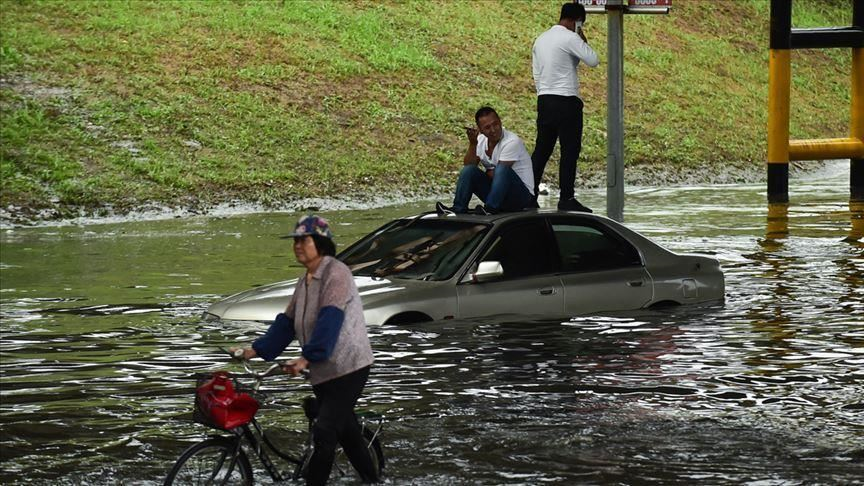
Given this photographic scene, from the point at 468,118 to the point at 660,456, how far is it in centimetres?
2539

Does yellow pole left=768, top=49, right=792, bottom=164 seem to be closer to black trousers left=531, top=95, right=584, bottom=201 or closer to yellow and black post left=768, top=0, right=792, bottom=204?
yellow and black post left=768, top=0, right=792, bottom=204

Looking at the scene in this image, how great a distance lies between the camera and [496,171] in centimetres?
1570

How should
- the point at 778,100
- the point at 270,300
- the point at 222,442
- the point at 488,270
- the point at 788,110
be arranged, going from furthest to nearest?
the point at 778,100 < the point at 788,110 < the point at 270,300 < the point at 488,270 < the point at 222,442

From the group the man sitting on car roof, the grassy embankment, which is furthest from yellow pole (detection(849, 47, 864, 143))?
the man sitting on car roof

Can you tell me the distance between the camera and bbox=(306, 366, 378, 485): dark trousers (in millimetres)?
7828

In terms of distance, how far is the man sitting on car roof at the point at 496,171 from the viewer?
1564 cm

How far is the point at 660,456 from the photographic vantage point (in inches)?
350

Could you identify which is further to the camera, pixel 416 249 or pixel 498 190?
pixel 498 190

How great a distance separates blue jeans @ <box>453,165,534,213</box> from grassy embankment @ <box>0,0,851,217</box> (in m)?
10.5

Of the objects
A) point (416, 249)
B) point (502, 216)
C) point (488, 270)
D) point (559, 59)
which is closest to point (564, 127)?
point (559, 59)

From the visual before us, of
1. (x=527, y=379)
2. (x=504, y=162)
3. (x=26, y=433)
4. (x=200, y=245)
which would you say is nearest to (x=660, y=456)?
(x=527, y=379)

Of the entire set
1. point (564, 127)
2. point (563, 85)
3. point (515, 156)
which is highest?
point (563, 85)

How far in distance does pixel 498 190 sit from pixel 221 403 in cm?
834

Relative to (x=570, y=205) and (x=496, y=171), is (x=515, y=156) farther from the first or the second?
(x=570, y=205)
